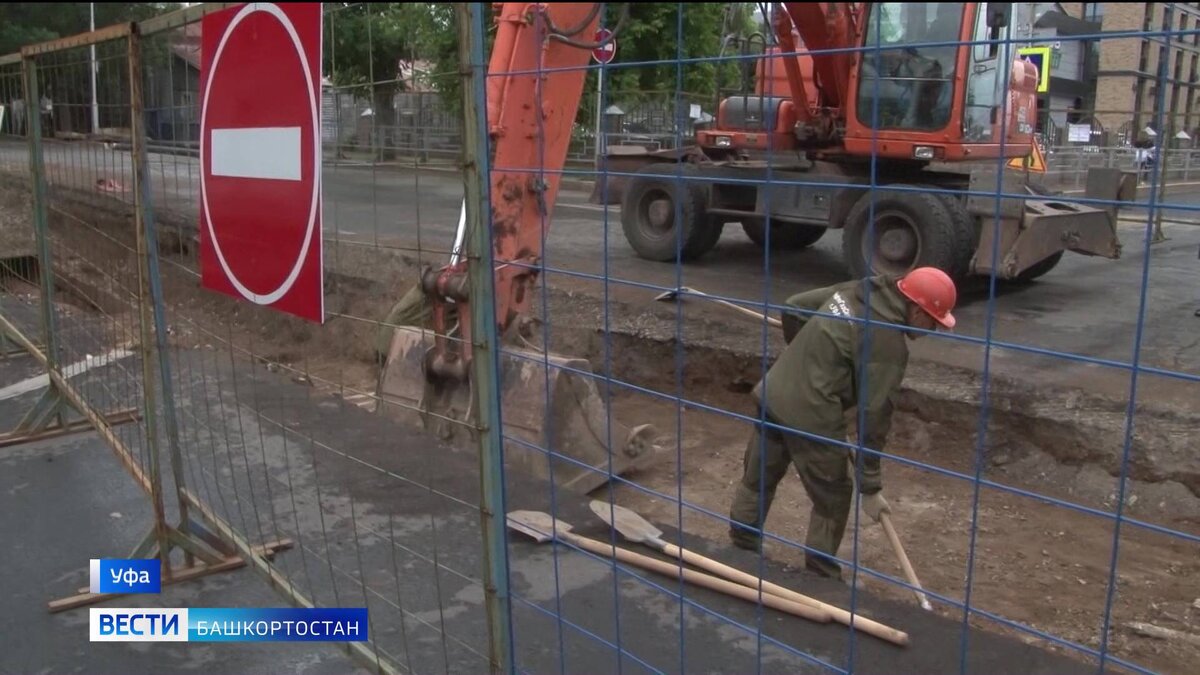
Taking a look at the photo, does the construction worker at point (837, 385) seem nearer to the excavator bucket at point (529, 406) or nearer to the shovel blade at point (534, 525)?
the shovel blade at point (534, 525)

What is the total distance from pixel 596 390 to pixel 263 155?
11.3ft

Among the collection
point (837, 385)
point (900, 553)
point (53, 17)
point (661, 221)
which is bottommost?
point (900, 553)

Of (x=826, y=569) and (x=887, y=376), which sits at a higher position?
(x=887, y=376)

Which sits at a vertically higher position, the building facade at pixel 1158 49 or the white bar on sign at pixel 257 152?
the building facade at pixel 1158 49

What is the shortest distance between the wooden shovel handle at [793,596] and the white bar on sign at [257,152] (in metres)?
1.68

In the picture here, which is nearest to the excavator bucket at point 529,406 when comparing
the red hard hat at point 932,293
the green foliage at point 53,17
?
the red hard hat at point 932,293

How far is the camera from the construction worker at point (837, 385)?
395cm

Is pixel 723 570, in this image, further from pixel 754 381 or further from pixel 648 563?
pixel 754 381

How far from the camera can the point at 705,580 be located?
351cm

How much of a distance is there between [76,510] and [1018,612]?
445 cm

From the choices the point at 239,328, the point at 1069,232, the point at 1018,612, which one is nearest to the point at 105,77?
the point at 1018,612

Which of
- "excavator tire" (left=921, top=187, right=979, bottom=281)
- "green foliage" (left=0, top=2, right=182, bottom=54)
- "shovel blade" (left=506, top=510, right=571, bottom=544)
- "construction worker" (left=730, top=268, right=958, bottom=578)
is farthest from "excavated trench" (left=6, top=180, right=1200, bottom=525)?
"green foliage" (left=0, top=2, right=182, bottom=54)

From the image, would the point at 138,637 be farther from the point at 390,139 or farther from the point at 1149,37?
the point at 1149,37
